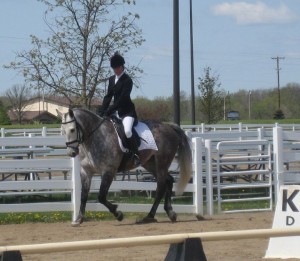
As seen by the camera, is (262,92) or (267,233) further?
(262,92)

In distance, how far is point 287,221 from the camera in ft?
31.8

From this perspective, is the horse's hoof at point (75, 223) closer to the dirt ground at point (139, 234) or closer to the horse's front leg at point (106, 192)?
the dirt ground at point (139, 234)

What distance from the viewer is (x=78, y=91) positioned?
27344 mm

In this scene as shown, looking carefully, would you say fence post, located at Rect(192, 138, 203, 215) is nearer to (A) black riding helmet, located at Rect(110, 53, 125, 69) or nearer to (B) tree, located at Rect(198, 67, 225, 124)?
(A) black riding helmet, located at Rect(110, 53, 125, 69)

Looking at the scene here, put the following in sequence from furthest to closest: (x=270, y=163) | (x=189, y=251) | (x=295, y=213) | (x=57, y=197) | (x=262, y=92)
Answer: (x=262, y=92), (x=57, y=197), (x=270, y=163), (x=295, y=213), (x=189, y=251)

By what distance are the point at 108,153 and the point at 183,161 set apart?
57.9 inches

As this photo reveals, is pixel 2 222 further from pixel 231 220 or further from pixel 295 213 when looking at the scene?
pixel 295 213

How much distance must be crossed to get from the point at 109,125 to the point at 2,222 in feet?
8.47

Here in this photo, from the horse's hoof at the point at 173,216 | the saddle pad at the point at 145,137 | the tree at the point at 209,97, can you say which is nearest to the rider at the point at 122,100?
the saddle pad at the point at 145,137

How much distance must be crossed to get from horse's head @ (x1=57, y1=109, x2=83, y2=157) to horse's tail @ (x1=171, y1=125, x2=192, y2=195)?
195 cm

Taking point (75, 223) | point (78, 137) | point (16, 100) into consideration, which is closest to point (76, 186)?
point (75, 223)

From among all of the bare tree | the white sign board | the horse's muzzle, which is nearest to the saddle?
the horse's muzzle

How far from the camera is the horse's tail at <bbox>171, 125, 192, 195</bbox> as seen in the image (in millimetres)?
14430

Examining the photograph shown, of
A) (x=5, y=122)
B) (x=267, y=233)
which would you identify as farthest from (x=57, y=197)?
(x=5, y=122)
